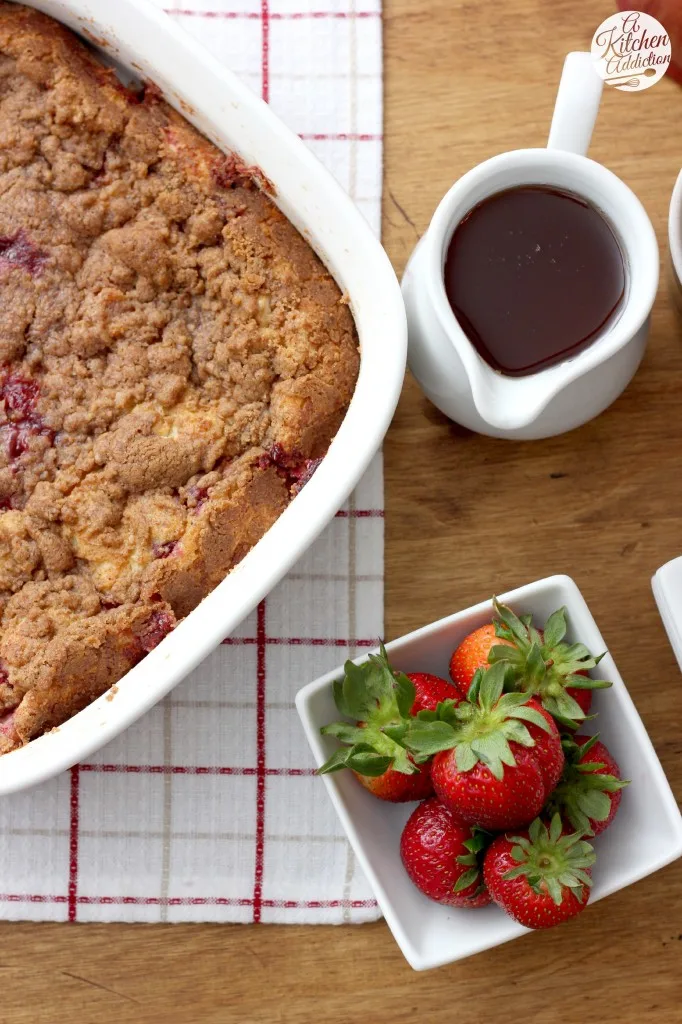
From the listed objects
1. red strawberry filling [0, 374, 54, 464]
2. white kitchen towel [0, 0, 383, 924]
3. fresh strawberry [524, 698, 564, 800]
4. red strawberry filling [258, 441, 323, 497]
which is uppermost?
red strawberry filling [0, 374, 54, 464]

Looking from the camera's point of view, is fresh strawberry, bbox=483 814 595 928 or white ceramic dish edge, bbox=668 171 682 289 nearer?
fresh strawberry, bbox=483 814 595 928

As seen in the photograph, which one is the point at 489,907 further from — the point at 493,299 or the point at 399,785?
the point at 493,299

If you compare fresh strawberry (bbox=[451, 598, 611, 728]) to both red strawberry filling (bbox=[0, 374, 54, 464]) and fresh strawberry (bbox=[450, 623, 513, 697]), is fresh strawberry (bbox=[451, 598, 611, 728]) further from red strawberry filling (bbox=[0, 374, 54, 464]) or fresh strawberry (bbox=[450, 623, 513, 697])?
red strawberry filling (bbox=[0, 374, 54, 464])

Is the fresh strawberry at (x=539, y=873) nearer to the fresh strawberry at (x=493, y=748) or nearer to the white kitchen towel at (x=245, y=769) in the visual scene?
the fresh strawberry at (x=493, y=748)

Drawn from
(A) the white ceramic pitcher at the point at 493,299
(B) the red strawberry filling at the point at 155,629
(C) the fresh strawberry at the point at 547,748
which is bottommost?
(C) the fresh strawberry at the point at 547,748

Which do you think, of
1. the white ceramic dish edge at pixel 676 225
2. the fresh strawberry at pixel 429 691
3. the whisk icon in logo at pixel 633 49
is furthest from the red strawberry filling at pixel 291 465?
the whisk icon in logo at pixel 633 49

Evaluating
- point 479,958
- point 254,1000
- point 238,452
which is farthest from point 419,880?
point 238,452

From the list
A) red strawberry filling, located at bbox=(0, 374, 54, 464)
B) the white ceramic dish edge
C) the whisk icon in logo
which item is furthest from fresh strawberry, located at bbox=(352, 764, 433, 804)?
the whisk icon in logo
